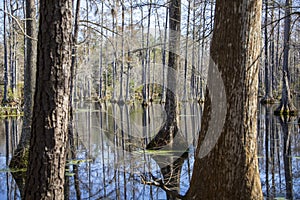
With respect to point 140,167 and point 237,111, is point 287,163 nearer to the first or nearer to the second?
point 140,167

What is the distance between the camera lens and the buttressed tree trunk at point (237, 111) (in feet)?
10.5

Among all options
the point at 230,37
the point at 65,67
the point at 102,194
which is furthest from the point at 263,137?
the point at 65,67

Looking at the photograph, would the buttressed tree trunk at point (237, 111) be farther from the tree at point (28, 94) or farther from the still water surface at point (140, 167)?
the tree at point (28, 94)

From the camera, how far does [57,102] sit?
2818 mm

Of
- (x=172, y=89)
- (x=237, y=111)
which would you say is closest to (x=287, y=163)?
(x=172, y=89)

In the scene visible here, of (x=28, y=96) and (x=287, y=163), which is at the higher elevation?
(x=28, y=96)

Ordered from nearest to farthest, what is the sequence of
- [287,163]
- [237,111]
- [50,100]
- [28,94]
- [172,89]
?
1. [50,100]
2. [237,111]
3. [287,163]
4. [28,94]
5. [172,89]

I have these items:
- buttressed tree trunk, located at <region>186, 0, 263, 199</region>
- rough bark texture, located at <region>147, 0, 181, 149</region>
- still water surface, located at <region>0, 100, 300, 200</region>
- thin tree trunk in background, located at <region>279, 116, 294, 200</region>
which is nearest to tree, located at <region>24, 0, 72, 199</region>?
buttressed tree trunk, located at <region>186, 0, 263, 199</region>

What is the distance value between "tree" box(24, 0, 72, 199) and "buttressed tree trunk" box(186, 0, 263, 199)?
1463 mm

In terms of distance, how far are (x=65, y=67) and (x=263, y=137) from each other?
7.52m

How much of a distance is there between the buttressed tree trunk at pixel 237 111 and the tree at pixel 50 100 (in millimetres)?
1463

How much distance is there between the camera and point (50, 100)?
9.16ft

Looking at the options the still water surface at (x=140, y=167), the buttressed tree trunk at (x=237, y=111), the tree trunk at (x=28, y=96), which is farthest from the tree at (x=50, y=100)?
the tree trunk at (x=28, y=96)

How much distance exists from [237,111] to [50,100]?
5.77 feet
